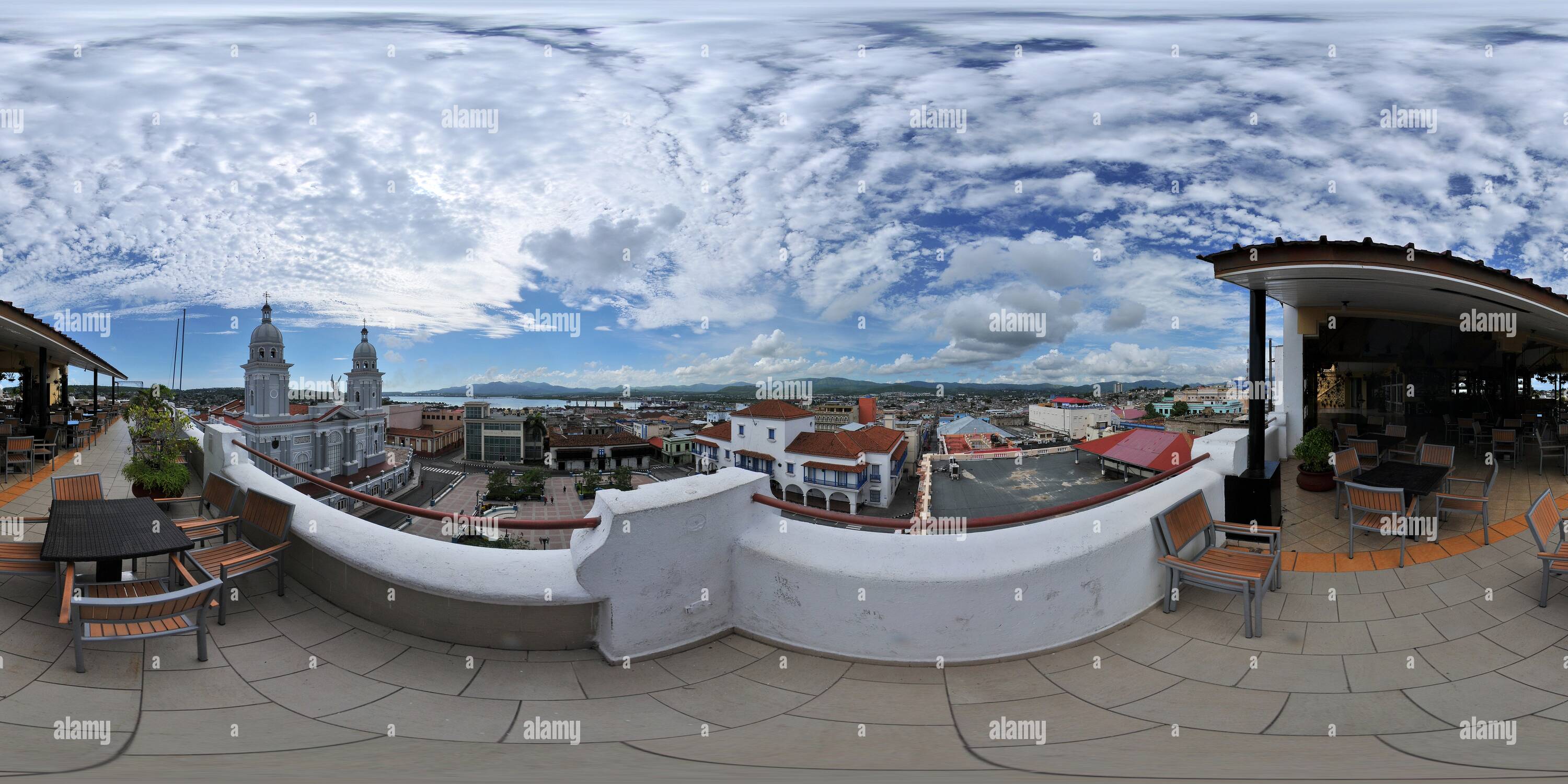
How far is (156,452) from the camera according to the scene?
7.29 meters

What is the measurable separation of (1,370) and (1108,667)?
29658 millimetres

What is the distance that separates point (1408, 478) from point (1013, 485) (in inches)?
274

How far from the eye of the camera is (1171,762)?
271cm

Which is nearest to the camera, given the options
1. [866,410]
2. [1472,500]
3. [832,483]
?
[1472,500]

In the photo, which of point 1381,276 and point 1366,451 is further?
point 1366,451

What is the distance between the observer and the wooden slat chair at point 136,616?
317 centimetres

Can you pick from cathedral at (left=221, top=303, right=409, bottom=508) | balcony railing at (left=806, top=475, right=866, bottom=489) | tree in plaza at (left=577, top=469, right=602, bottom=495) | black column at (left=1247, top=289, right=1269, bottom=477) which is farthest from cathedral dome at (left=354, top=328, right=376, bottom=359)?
black column at (left=1247, top=289, right=1269, bottom=477)

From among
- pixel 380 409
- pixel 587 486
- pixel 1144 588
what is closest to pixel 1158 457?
pixel 1144 588

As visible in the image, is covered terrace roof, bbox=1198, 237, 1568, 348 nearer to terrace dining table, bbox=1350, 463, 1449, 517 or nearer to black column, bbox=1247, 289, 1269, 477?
black column, bbox=1247, 289, 1269, 477

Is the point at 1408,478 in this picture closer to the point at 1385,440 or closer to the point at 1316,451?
the point at 1316,451

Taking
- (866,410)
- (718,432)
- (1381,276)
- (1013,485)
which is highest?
(1381,276)

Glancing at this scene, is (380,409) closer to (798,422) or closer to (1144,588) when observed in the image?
(798,422)

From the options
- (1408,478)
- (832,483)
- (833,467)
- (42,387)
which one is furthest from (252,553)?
(832,483)

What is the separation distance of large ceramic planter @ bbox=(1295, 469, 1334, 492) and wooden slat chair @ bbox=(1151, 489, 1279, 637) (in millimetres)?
3892
